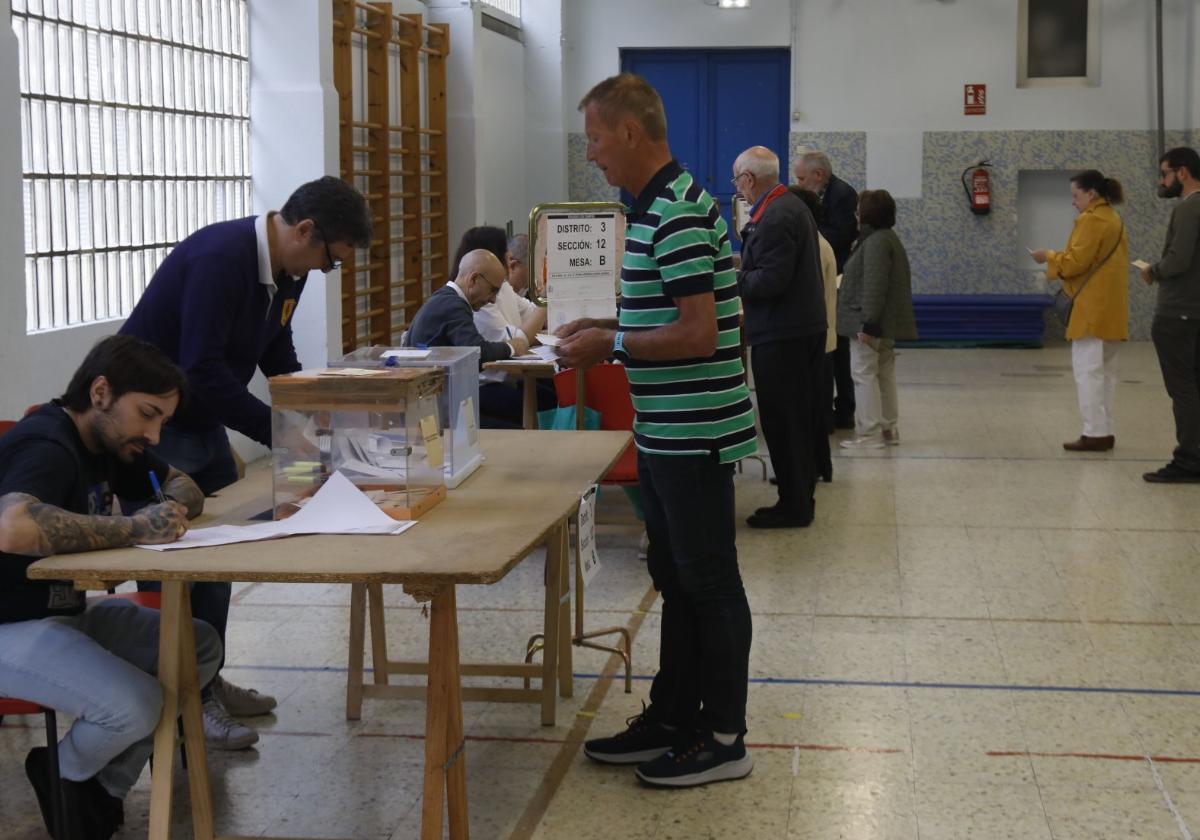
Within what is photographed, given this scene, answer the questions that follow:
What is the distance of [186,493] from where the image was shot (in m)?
3.13

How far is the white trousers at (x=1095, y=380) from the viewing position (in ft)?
25.6

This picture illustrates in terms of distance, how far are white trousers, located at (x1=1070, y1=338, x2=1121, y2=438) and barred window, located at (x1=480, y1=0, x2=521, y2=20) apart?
6.61 meters

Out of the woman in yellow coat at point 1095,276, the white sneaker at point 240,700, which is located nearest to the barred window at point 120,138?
the white sneaker at point 240,700

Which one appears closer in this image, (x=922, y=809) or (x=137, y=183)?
(x=922, y=809)

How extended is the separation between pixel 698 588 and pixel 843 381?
5.63m

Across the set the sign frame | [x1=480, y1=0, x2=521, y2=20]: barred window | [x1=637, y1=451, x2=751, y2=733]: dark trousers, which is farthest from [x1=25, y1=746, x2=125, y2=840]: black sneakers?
[x1=480, y1=0, x2=521, y2=20]: barred window

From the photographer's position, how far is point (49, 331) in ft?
19.1

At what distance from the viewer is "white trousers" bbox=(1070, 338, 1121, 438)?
7.82 metres

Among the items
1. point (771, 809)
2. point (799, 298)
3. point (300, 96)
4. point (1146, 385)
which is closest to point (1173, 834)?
point (771, 809)

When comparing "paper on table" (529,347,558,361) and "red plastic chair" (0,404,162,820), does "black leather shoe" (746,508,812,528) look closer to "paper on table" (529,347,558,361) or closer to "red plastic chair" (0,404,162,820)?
"paper on table" (529,347,558,361)

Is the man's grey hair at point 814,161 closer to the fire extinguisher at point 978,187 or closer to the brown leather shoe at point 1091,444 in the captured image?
the brown leather shoe at point 1091,444

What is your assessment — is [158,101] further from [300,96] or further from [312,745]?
[312,745]

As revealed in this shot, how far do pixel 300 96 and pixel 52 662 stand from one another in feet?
18.4

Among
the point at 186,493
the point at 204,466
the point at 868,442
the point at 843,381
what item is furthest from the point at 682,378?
the point at 843,381
